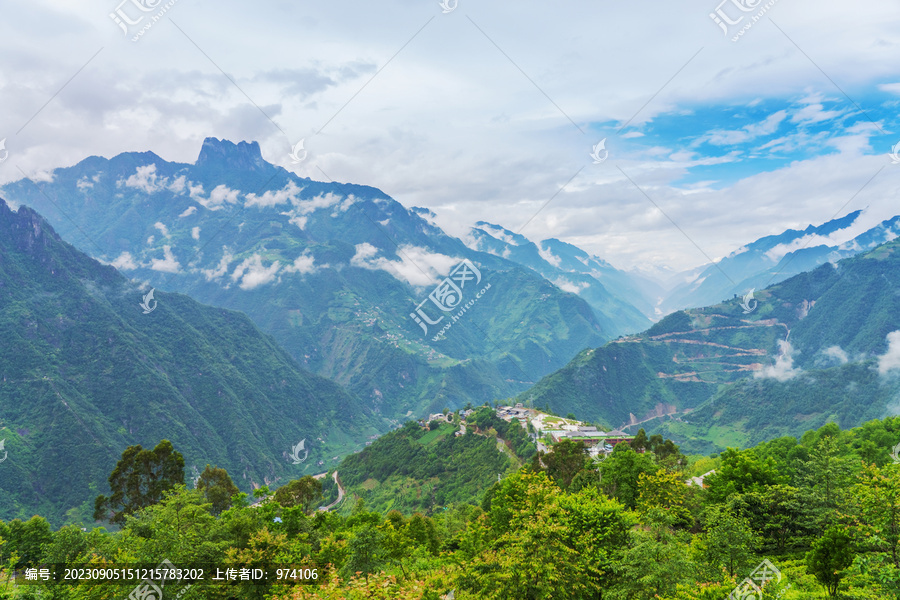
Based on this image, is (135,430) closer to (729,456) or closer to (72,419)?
(72,419)

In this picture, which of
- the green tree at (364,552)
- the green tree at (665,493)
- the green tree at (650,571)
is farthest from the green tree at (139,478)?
the green tree at (665,493)

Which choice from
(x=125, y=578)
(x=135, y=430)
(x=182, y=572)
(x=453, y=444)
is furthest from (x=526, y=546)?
(x=135, y=430)

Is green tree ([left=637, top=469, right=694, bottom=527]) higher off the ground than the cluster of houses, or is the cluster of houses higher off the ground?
the cluster of houses

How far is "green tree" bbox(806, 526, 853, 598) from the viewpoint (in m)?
25.6

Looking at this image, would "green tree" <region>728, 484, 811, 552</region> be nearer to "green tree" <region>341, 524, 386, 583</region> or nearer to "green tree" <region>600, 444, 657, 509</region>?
"green tree" <region>600, 444, 657, 509</region>

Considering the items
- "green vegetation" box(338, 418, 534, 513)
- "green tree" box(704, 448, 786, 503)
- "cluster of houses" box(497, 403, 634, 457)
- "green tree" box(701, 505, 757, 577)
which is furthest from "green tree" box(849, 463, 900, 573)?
"cluster of houses" box(497, 403, 634, 457)

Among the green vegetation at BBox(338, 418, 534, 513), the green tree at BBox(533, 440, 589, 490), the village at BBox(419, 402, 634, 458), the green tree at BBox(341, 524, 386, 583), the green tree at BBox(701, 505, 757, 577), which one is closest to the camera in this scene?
the green tree at BBox(701, 505, 757, 577)

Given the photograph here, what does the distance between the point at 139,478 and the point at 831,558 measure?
6702 cm

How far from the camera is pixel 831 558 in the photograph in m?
25.9

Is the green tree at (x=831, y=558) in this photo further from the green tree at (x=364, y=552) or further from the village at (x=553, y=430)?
the village at (x=553, y=430)

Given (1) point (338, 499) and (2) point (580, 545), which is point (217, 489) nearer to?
(2) point (580, 545)

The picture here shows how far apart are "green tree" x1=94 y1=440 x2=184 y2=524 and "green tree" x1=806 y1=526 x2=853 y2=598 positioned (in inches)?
2354

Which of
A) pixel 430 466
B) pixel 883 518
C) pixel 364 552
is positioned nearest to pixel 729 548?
pixel 883 518

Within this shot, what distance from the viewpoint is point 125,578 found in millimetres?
25000
